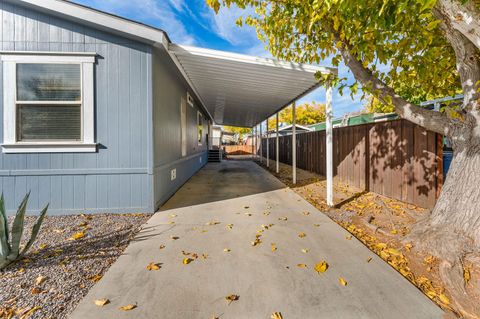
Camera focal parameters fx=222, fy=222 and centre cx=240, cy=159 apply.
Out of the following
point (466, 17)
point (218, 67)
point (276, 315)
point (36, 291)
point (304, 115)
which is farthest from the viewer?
point (304, 115)

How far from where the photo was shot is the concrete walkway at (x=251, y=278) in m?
1.80

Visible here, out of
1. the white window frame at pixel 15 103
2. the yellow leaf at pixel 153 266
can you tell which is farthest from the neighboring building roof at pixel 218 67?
the yellow leaf at pixel 153 266

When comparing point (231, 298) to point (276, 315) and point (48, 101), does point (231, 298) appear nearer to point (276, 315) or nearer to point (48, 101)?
point (276, 315)

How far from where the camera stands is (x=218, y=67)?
5.08 metres

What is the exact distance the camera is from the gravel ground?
1.83 m

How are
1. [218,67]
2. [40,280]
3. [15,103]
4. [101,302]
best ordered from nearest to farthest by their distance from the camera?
[101,302]
[40,280]
[15,103]
[218,67]

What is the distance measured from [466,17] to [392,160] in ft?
11.0

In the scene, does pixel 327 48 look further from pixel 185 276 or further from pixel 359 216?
pixel 185 276

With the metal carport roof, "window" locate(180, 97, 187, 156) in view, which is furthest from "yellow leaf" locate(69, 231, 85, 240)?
"window" locate(180, 97, 187, 156)

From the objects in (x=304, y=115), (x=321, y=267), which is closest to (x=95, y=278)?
(x=321, y=267)

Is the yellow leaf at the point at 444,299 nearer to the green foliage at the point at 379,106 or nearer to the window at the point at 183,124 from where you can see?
the green foliage at the point at 379,106

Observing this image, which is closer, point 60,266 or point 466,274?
point 466,274

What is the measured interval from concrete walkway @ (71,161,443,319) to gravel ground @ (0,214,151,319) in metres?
0.16

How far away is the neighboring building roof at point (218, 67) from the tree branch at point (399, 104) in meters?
0.77
